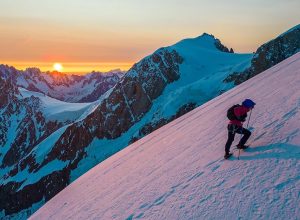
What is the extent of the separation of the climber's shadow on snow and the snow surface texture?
0.08 ft

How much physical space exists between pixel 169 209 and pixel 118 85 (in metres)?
155

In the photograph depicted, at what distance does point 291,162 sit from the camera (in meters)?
8.38

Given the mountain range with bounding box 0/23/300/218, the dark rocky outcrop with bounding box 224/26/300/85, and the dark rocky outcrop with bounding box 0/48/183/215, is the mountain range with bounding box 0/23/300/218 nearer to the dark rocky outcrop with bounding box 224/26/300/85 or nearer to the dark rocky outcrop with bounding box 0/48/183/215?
the dark rocky outcrop with bounding box 0/48/183/215

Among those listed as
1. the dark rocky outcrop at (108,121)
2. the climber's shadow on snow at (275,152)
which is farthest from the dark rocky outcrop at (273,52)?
the climber's shadow on snow at (275,152)

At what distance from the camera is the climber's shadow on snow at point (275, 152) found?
28.6 feet

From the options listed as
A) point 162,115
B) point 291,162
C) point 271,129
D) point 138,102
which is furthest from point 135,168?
point 138,102

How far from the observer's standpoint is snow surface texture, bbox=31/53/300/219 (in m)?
7.66

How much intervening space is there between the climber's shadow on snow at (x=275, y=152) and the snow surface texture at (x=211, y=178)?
2 cm

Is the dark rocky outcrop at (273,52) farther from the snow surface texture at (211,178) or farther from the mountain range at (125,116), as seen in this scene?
the snow surface texture at (211,178)

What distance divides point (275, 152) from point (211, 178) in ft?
5.43

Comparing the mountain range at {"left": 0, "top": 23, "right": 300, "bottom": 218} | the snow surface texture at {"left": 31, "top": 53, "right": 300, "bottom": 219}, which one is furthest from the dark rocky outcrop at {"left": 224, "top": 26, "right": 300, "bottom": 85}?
the snow surface texture at {"left": 31, "top": 53, "right": 300, "bottom": 219}

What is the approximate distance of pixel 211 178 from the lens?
935 cm

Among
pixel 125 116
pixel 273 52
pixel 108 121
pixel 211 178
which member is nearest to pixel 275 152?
pixel 211 178

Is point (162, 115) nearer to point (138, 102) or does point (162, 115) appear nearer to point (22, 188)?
point (138, 102)
